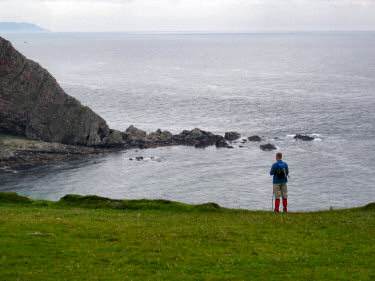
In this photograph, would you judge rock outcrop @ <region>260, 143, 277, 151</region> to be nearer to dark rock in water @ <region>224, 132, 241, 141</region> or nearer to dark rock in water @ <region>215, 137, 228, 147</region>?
dark rock in water @ <region>215, 137, 228, 147</region>

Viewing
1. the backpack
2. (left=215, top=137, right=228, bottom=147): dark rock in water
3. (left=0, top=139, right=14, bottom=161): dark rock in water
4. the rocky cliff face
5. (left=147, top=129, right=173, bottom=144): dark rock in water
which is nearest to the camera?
the backpack

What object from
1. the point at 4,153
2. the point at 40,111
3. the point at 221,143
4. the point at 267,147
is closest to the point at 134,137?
the point at 221,143

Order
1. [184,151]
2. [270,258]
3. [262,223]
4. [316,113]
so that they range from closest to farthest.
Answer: [270,258] → [262,223] → [184,151] → [316,113]

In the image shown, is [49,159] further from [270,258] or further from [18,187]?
[270,258]

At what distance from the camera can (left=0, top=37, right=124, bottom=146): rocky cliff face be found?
119000 mm

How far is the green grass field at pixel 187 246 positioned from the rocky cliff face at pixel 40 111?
92040mm

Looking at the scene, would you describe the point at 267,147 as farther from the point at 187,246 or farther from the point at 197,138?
the point at 187,246

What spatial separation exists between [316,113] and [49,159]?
86.8 m

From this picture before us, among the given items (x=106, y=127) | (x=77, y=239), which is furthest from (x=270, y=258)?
(x=106, y=127)

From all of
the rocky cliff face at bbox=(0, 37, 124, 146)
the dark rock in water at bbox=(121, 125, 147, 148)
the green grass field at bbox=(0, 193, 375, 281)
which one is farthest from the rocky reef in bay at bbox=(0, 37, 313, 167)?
the green grass field at bbox=(0, 193, 375, 281)

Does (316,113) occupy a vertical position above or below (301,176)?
above

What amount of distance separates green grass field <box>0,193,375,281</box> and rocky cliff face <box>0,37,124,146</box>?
92.0 meters

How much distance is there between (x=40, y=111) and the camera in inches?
4759

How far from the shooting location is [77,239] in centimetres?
2152
